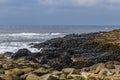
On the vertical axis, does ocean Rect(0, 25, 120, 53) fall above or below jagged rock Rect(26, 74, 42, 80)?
below

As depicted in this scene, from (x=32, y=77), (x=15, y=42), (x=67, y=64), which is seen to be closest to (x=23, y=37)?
(x=15, y=42)

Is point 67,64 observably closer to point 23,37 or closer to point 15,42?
point 15,42

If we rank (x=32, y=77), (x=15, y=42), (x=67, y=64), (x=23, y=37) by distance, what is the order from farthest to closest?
(x=23, y=37) → (x=15, y=42) → (x=67, y=64) → (x=32, y=77)

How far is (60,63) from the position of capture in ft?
60.9

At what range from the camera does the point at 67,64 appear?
1886cm

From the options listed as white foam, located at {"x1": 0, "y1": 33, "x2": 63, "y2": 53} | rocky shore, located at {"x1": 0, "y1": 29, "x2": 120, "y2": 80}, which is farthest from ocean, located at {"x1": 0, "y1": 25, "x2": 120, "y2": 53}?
rocky shore, located at {"x1": 0, "y1": 29, "x2": 120, "y2": 80}

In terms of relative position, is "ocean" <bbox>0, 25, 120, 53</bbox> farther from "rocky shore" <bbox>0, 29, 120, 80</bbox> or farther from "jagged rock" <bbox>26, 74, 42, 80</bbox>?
"jagged rock" <bbox>26, 74, 42, 80</bbox>

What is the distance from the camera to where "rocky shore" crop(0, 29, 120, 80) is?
1288cm

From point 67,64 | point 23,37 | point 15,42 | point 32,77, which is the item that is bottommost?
point 23,37

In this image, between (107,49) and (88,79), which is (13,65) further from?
(107,49)

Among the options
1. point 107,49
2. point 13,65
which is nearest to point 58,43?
point 107,49

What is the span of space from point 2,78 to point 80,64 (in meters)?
5.91

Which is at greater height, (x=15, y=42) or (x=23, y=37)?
(x=15, y=42)

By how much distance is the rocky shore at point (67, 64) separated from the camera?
12.9m
